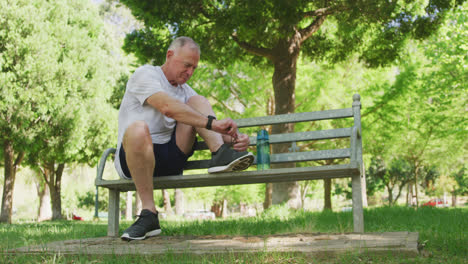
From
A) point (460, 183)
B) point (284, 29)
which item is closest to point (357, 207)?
point (284, 29)

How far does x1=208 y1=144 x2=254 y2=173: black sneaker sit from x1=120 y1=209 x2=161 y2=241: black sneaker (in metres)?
0.59

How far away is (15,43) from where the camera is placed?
634 inches

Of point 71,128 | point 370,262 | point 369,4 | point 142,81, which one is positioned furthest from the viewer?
point 71,128

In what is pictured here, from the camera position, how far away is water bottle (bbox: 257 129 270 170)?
392 cm

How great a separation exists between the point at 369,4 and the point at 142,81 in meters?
7.12

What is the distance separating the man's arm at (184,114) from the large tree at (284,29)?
518 cm

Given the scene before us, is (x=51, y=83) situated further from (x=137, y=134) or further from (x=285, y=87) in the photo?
(x=137, y=134)

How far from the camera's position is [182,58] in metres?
3.75

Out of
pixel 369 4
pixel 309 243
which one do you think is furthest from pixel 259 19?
pixel 309 243

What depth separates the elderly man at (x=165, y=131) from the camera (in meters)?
3.43

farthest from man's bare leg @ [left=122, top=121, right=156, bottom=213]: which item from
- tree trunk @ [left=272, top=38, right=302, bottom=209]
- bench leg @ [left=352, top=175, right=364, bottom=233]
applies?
tree trunk @ [left=272, top=38, right=302, bottom=209]

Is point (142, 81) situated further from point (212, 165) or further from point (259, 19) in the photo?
point (259, 19)

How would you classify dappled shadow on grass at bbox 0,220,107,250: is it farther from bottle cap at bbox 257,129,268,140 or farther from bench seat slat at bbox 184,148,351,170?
bottle cap at bbox 257,129,268,140

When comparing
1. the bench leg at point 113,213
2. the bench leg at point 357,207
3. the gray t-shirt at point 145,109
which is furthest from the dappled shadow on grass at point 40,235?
the bench leg at point 357,207
